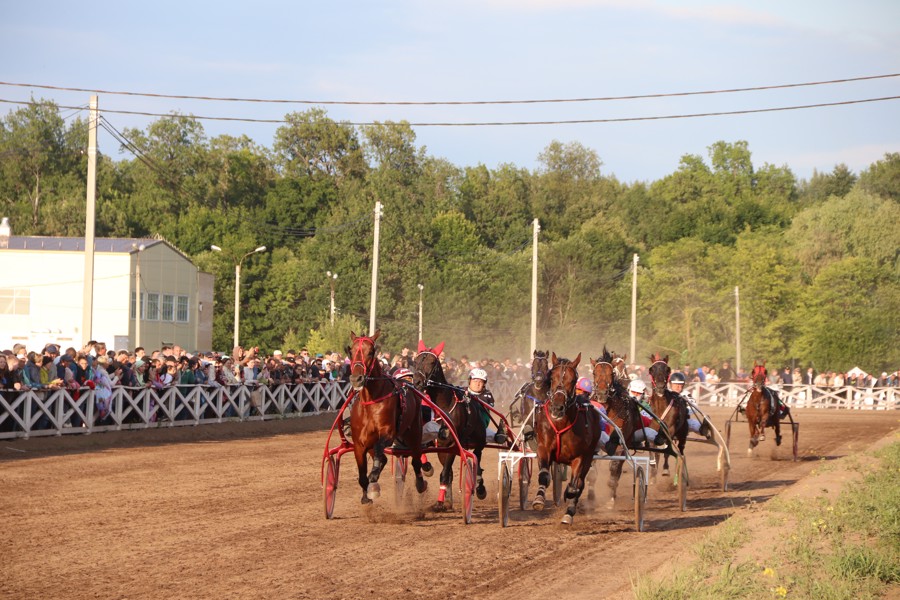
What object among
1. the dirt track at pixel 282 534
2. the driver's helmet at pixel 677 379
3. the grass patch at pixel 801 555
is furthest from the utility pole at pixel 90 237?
the grass patch at pixel 801 555

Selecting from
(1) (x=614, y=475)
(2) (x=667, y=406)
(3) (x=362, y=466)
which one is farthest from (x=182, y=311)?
(3) (x=362, y=466)

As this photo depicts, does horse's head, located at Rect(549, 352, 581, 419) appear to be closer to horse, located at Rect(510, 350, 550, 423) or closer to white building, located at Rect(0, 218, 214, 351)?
horse, located at Rect(510, 350, 550, 423)

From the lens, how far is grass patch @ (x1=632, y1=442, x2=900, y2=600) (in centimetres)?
771

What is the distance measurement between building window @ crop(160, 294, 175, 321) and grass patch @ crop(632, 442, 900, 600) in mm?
46537

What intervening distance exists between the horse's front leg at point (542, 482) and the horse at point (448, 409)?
5.71 feet

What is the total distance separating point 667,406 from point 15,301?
4242cm

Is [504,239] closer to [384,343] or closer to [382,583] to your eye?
[384,343]

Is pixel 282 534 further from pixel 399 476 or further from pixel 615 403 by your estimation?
pixel 615 403

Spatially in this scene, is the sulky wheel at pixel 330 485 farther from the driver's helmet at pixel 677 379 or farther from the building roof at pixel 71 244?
the building roof at pixel 71 244

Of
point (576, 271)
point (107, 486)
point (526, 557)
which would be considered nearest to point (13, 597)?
point (526, 557)

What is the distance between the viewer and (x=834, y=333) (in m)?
59.6

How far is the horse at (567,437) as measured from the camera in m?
11.4

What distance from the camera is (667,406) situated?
1571 cm

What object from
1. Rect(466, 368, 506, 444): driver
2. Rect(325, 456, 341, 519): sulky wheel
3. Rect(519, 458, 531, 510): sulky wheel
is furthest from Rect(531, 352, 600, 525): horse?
Rect(466, 368, 506, 444): driver
